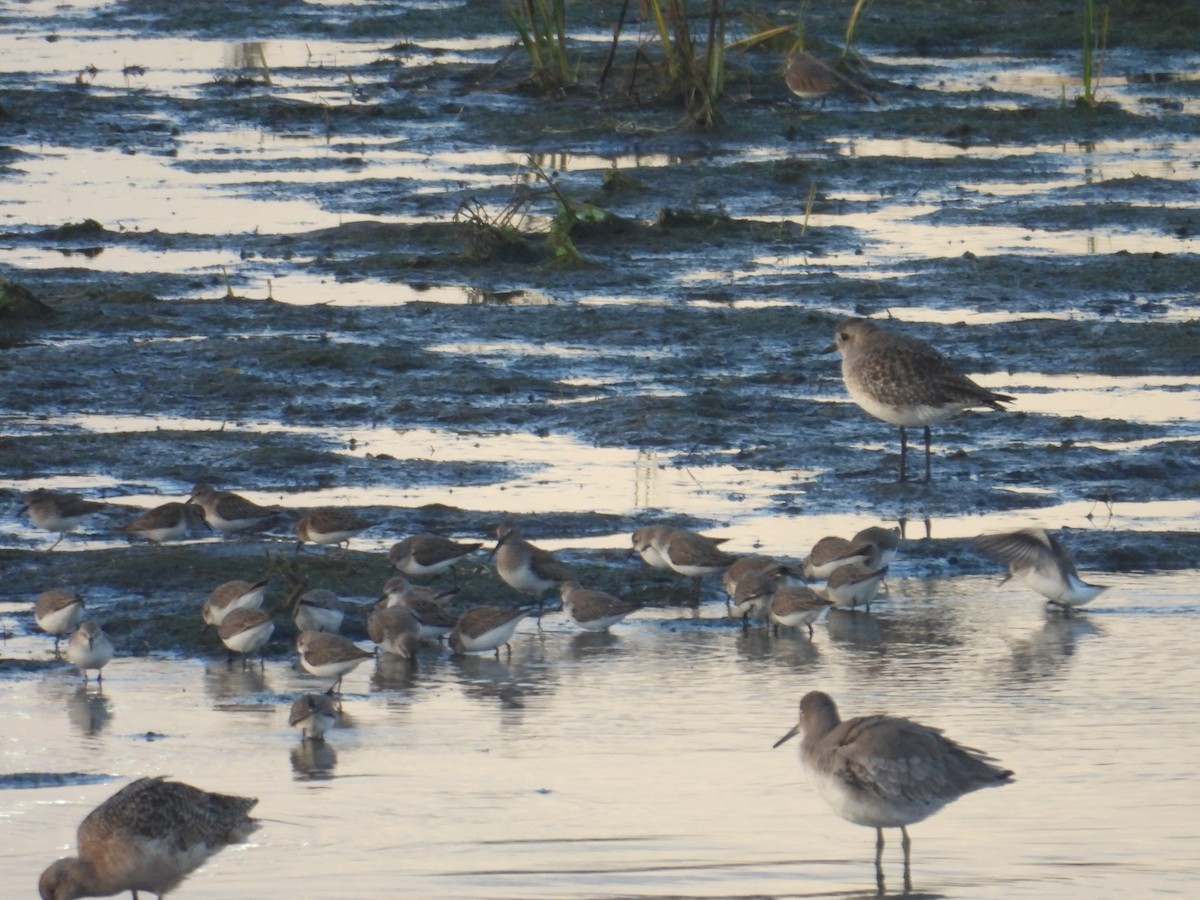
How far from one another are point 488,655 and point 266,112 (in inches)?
772

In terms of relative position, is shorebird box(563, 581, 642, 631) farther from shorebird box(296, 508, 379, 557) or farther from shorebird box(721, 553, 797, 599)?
shorebird box(296, 508, 379, 557)

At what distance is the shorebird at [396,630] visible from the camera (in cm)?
1021

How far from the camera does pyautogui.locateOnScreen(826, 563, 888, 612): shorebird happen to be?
1087 centimetres

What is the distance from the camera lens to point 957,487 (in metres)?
13.3

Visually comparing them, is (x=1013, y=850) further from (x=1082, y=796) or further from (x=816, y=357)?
(x=816, y=357)

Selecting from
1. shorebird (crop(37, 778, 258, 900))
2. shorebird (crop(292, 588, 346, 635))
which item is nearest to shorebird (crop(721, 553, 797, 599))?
shorebird (crop(292, 588, 346, 635))

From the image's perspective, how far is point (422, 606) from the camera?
10523 mm

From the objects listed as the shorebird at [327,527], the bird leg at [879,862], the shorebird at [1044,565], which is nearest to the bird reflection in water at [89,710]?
the shorebird at [327,527]

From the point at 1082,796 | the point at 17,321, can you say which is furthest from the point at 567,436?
the point at 1082,796

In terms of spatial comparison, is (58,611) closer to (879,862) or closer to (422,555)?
(422,555)

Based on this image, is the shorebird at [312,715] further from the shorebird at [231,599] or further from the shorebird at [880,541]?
the shorebird at [880,541]

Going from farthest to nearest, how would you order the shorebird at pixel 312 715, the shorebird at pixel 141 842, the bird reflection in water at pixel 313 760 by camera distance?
the shorebird at pixel 312 715 < the bird reflection in water at pixel 313 760 < the shorebird at pixel 141 842

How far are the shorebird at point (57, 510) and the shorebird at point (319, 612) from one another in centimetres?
199

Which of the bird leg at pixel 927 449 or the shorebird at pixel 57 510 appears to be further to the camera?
the bird leg at pixel 927 449
